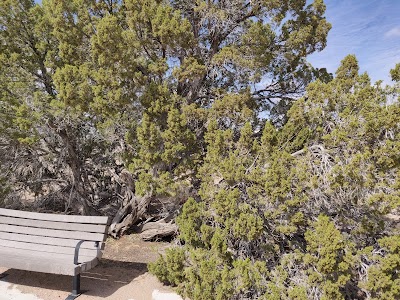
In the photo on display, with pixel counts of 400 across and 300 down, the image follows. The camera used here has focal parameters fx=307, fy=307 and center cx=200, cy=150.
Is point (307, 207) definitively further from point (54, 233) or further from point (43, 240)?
point (43, 240)

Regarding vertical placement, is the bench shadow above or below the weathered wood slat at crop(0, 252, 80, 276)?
below

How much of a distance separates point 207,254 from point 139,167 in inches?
91.4

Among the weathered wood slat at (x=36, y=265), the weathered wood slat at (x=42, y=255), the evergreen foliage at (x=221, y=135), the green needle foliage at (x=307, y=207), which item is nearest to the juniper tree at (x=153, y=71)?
the evergreen foliage at (x=221, y=135)

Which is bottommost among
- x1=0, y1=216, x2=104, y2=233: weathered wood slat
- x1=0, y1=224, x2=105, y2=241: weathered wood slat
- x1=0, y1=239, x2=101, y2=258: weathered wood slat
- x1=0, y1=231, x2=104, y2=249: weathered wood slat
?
x1=0, y1=239, x2=101, y2=258: weathered wood slat

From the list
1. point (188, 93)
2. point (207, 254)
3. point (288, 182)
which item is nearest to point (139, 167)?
point (188, 93)

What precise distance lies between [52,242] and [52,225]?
0.27m

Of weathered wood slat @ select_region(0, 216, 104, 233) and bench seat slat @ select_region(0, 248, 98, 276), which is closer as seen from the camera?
bench seat slat @ select_region(0, 248, 98, 276)

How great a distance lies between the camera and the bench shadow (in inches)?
174

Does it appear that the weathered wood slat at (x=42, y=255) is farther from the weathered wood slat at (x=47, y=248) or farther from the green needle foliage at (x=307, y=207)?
the green needle foliage at (x=307, y=207)

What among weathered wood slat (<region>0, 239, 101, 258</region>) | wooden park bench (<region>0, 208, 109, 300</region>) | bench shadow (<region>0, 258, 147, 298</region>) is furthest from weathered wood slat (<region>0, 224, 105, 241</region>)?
bench shadow (<region>0, 258, 147, 298</region>)

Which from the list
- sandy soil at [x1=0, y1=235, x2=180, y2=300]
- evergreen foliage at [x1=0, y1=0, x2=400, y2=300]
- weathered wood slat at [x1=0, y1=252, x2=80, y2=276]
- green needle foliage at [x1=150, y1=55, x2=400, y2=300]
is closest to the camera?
green needle foliage at [x1=150, y1=55, x2=400, y2=300]

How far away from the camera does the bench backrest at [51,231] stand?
14.9 ft

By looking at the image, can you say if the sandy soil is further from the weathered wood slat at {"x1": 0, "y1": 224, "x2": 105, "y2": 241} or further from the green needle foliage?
the weathered wood slat at {"x1": 0, "y1": 224, "x2": 105, "y2": 241}

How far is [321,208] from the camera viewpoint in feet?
14.7
